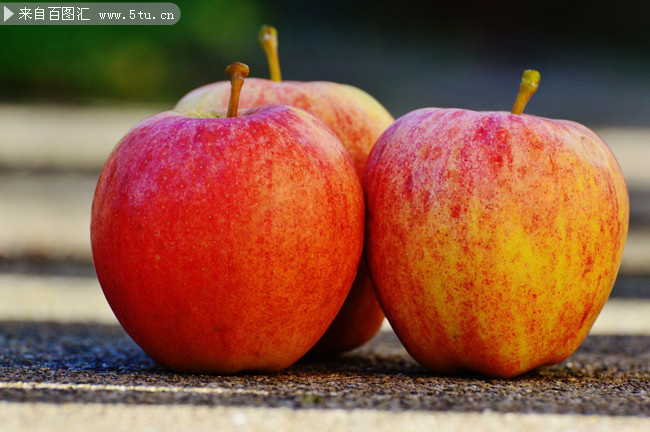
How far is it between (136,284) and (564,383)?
1174 millimetres

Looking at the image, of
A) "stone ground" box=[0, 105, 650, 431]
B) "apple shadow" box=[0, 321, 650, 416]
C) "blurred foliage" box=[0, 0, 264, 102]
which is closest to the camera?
"stone ground" box=[0, 105, 650, 431]

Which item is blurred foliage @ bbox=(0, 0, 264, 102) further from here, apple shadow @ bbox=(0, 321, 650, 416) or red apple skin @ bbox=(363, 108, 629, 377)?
red apple skin @ bbox=(363, 108, 629, 377)

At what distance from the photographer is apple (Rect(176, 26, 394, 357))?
2.65 metres

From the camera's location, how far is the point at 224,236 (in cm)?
208

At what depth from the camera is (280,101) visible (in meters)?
2.67

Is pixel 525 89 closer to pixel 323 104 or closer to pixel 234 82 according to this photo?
pixel 323 104

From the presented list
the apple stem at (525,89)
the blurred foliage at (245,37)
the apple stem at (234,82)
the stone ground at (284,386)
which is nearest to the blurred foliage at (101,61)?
the blurred foliage at (245,37)

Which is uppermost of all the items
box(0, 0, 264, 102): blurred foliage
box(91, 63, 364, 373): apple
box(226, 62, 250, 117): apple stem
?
box(0, 0, 264, 102): blurred foliage

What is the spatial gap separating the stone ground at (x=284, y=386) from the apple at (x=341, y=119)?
9 cm

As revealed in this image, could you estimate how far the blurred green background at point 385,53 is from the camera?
976cm

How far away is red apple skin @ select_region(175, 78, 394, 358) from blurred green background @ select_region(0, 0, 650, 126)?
6.71m

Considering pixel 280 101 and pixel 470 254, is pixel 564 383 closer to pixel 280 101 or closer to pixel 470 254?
pixel 470 254

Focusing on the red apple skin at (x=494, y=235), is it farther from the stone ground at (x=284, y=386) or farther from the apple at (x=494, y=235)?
A: the stone ground at (x=284, y=386)

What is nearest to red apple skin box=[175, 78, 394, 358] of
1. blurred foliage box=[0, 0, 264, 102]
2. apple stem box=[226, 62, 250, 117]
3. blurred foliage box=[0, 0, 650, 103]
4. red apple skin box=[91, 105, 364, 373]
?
apple stem box=[226, 62, 250, 117]
